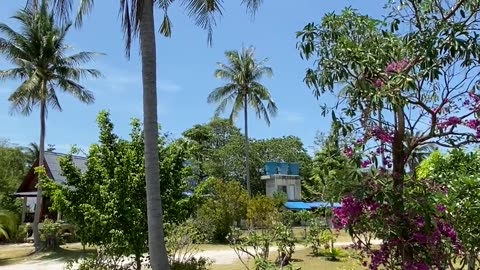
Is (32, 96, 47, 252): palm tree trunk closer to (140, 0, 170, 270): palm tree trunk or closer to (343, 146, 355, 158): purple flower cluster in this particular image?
(140, 0, 170, 270): palm tree trunk

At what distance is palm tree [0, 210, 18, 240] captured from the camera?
27306 mm

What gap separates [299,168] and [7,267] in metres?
36.2

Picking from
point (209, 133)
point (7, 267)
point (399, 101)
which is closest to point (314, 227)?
point (7, 267)

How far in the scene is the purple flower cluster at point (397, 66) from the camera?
5125mm

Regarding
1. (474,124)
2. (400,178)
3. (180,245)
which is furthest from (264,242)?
(474,124)

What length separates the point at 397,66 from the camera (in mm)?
5203

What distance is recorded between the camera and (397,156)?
5422 millimetres

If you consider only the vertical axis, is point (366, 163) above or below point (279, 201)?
below

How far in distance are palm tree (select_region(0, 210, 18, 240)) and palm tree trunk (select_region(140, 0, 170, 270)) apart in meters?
22.0

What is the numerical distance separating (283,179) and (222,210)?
70.6 feet

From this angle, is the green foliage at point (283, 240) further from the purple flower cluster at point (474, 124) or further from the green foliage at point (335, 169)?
the purple flower cluster at point (474, 124)

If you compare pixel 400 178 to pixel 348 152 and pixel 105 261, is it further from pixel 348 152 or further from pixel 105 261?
pixel 105 261

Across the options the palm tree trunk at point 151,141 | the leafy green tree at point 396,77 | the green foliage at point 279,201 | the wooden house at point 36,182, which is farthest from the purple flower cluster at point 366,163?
the wooden house at point 36,182

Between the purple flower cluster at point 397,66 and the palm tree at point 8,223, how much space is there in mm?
25496
